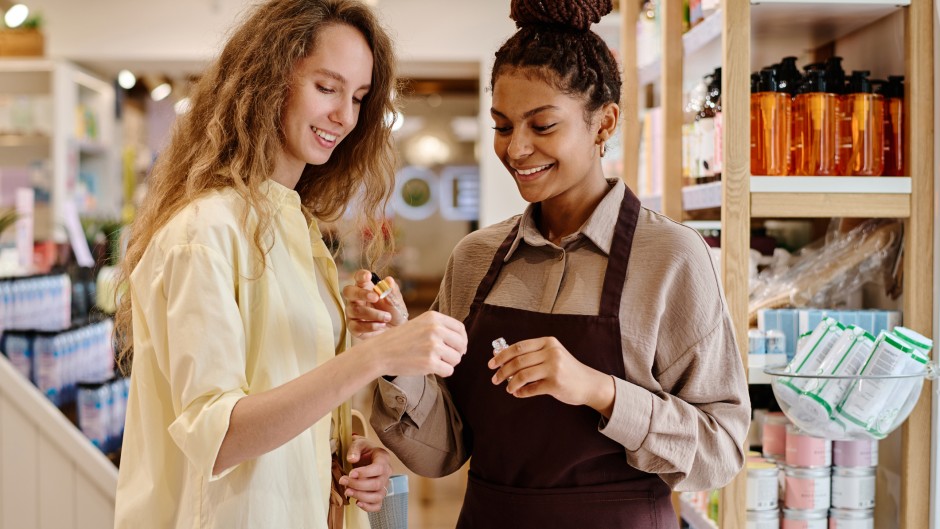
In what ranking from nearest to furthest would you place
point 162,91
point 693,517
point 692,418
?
point 692,418
point 693,517
point 162,91

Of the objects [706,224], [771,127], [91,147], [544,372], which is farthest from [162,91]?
[544,372]

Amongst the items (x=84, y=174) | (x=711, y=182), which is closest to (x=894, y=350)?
(x=711, y=182)

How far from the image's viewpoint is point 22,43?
619cm

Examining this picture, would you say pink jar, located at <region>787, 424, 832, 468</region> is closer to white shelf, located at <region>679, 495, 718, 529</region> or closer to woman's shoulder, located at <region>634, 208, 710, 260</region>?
white shelf, located at <region>679, 495, 718, 529</region>

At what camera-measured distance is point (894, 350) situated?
6.51 feet

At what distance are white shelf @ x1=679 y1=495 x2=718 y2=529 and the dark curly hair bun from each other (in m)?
1.45

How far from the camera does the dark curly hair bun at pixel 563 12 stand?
1.62m

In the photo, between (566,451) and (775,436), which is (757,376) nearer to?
(775,436)

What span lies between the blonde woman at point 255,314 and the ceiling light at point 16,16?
5298mm

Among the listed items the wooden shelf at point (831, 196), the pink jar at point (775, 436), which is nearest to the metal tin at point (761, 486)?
the pink jar at point (775, 436)

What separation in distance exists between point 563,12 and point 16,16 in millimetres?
5746

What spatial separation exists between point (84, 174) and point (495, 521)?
20.3ft

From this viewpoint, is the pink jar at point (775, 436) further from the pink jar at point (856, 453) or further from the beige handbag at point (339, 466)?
the beige handbag at point (339, 466)

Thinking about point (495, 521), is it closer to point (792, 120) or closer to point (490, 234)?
point (490, 234)
